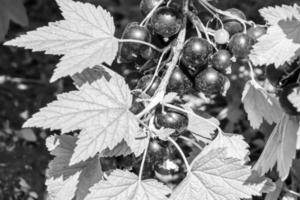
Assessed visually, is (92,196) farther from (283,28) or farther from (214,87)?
(283,28)

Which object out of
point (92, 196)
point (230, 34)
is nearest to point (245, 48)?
point (230, 34)

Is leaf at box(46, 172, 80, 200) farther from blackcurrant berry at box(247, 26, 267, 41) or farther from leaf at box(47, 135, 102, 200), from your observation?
blackcurrant berry at box(247, 26, 267, 41)

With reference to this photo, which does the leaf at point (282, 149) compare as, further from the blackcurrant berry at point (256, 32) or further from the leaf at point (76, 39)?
the leaf at point (76, 39)

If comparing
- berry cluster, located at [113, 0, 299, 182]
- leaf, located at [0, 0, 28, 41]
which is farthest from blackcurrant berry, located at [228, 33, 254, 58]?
leaf, located at [0, 0, 28, 41]

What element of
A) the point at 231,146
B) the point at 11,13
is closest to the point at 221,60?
the point at 231,146

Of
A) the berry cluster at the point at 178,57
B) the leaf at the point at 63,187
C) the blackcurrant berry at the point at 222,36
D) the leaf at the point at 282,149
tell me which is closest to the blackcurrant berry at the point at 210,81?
the berry cluster at the point at 178,57
